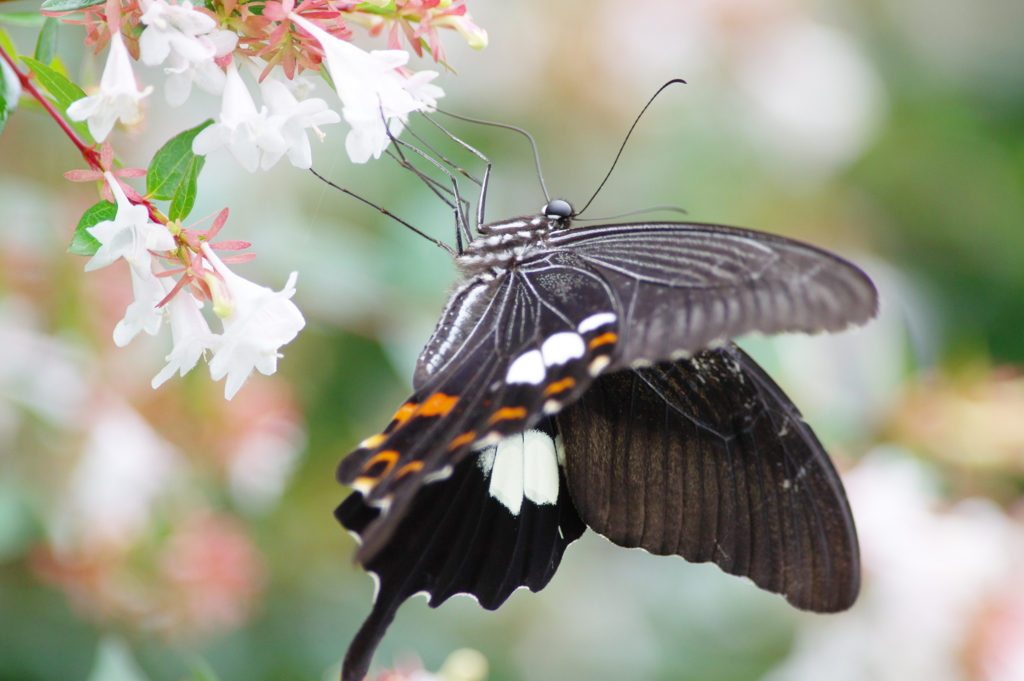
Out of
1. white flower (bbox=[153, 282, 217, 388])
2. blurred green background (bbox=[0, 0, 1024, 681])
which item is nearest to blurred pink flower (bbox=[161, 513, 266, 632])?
blurred green background (bbox=[0, 0, 1024, 681])

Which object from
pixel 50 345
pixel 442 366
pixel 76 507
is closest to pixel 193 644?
pixel 76 507

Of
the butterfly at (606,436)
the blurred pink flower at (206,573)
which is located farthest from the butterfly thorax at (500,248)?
the blurred pink flower at (206,573)

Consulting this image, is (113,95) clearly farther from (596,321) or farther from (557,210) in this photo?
(557,210)

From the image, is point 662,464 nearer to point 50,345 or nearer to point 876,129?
point 50,345

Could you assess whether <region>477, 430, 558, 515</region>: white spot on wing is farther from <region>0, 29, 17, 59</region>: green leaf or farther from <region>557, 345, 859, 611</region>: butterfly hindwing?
<region>0, 29, 17, 59</region>: green leaf

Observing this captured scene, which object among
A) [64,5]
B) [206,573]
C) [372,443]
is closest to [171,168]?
[64,5]
